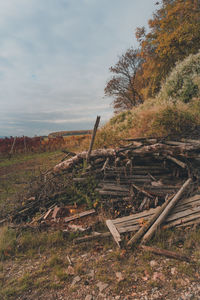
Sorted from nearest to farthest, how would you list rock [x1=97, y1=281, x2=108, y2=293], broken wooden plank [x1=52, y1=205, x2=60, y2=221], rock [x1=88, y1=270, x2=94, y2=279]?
rock [x1=97, y1=281, x2=108, y2=293] < rock [x1=88, y1=270, x2=94, y2=279] < broken wooden plank [x1=52, y1=205, x2=60, y2=221]

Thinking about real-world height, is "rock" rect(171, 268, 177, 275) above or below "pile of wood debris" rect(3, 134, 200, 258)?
below

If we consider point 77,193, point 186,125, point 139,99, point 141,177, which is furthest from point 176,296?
point 139,99

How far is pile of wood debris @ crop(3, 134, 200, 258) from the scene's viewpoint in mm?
3862

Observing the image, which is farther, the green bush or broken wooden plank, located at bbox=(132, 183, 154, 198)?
the green bush

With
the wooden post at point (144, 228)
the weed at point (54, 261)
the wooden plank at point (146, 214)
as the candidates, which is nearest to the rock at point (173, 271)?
the wooden post at point (144, 228)

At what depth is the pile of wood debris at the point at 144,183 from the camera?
3862 millimetres

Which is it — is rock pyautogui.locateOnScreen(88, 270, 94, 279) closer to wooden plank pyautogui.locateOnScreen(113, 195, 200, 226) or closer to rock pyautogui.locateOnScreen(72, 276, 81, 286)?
rock pyautogui.locateOnScreen(72, 276, 81, 286)

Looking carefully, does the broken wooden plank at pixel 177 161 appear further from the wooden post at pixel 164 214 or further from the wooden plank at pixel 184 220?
the wooden plank at pixel 184 220

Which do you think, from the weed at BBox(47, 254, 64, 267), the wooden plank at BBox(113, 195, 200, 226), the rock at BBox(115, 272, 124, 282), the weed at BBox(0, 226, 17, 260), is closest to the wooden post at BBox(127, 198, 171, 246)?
the wooden plank at BBox(113, 195, 200, 226)

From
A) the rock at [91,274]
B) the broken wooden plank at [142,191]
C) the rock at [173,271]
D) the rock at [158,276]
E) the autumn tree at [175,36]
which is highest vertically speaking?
the autumn tree at [175,36]

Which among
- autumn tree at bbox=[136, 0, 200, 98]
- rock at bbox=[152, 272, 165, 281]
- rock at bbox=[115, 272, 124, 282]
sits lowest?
rock at bbox=[115, 272, 124, 282]

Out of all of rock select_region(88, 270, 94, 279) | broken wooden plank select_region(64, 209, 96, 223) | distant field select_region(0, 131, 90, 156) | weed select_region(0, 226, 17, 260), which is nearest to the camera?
rock select_region(88, 270, 94, 279)

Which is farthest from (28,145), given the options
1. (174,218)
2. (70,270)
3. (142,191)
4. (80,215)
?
(174,218)

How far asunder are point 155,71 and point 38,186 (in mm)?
16907
